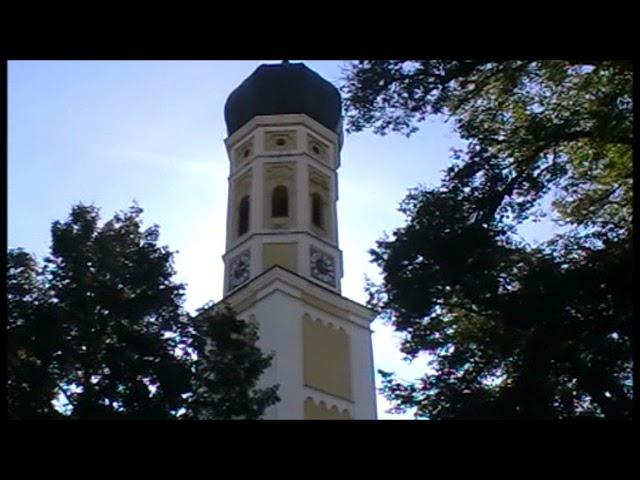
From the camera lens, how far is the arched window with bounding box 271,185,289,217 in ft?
84.6

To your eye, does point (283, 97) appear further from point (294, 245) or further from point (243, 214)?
point (294, 245)

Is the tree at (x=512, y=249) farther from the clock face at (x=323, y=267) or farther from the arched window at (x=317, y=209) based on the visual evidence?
the arched window at (x=317, y=209)

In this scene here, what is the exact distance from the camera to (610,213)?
26.3 ft

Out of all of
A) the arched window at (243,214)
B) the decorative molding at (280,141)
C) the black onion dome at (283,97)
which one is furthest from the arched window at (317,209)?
the black onion dome at (283,97)

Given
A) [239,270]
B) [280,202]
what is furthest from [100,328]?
[280,202]

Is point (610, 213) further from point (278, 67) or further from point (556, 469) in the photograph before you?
point (278, 67)

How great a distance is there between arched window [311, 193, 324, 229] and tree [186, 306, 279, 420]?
14.9 meters

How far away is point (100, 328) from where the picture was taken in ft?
31.1

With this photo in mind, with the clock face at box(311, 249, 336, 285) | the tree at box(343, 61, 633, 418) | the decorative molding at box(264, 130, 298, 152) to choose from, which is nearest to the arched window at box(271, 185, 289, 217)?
the decorative molding at box(264, 130, 298, 152)

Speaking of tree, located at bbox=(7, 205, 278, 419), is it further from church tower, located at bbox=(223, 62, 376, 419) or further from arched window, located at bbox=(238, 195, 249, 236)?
arched window, located at bbox=(238, 195, 249, 236)

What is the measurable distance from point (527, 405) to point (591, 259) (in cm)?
146

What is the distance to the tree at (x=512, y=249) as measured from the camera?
24.3 feet

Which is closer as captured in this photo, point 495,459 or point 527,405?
point 495,459
